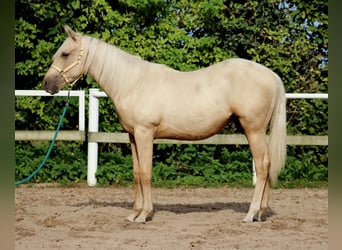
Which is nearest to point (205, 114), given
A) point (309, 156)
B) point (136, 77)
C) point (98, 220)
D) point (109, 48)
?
point (136, 77)

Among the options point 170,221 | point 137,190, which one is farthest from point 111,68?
point 170,221

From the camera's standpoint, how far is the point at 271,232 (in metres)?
3.74

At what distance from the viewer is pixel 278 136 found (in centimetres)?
423

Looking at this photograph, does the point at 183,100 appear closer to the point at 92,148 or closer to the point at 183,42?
the point at 92,148

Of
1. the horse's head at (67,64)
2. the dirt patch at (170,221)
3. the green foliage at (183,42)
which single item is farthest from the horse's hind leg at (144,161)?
the green foliage at (183,42)

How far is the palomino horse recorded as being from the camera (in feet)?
13.6

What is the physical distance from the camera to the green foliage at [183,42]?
7.73 meters

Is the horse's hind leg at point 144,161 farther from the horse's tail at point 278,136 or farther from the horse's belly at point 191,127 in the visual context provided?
the horse's tail at point 278,136

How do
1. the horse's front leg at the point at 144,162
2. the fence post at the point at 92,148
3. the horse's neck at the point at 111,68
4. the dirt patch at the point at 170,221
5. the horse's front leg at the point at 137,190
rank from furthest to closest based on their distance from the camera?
the fence post at the point at 92,148
the horse's front leg at the point at 137,190
the horse's neck at the point at 111,68
the horse's front leg at the point at 144,162
the dirt patch at the point at 170,221

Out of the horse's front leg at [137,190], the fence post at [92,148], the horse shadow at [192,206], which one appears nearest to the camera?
the horse's front leg at [137,190]

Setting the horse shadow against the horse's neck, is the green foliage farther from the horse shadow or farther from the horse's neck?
the horse's neck

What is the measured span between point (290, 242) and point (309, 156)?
4291 millimetres

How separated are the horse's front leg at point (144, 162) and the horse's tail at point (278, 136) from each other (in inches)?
41.9

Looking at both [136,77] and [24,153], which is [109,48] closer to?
[136,77]
